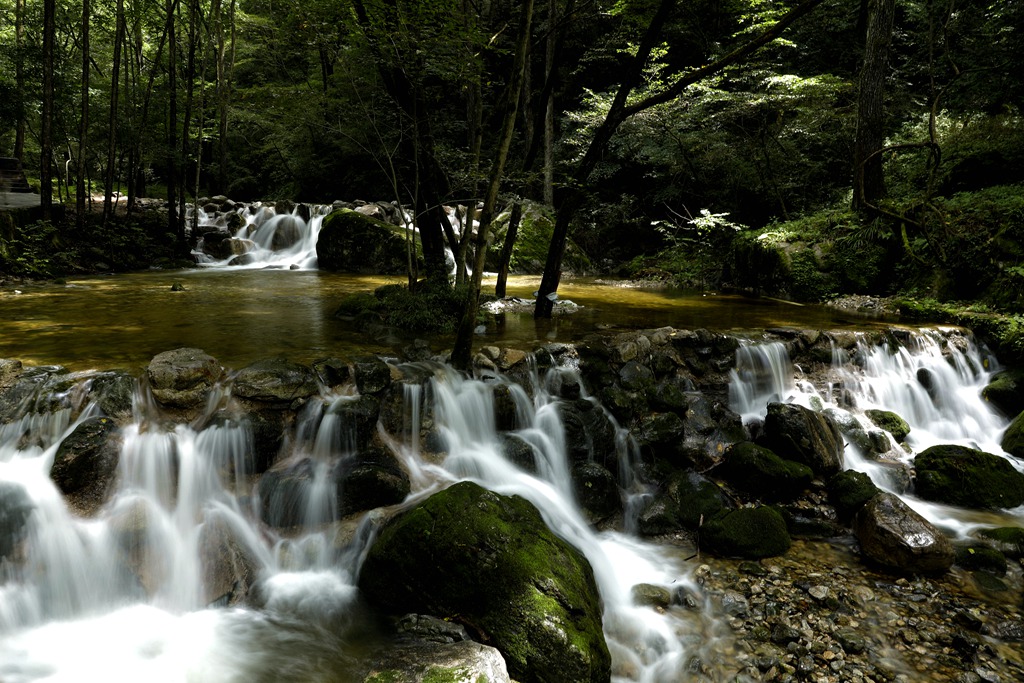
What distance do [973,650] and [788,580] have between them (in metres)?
1.31

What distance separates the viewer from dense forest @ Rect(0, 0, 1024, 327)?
8719 mm

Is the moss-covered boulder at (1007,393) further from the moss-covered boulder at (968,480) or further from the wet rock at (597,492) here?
the wet rock at (597,492)

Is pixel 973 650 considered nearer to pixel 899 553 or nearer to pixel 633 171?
pixel 899 553

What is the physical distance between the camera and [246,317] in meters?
9.34

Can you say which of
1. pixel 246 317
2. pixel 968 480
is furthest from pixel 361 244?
pixel 968 480

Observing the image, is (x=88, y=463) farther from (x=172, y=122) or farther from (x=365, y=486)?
(x=172, y=122)

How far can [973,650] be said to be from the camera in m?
4.25

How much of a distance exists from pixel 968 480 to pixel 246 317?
1037 centimetres

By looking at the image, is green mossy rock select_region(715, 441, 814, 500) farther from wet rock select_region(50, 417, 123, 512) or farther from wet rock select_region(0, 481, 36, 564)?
wet rock select_region(0, 481, 36, 564)

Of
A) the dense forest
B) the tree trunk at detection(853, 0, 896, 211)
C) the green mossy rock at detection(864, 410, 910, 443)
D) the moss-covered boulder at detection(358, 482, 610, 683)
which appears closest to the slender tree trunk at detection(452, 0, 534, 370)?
the dense forest

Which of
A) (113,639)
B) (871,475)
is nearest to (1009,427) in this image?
(871,475)

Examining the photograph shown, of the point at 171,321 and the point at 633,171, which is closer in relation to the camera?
the point at 171,321

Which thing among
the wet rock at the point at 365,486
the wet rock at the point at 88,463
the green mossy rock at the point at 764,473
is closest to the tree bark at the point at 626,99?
the green mossy rock at the point at 764,473

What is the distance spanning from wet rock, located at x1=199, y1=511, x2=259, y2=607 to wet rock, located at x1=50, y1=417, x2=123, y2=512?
92 centimetres
